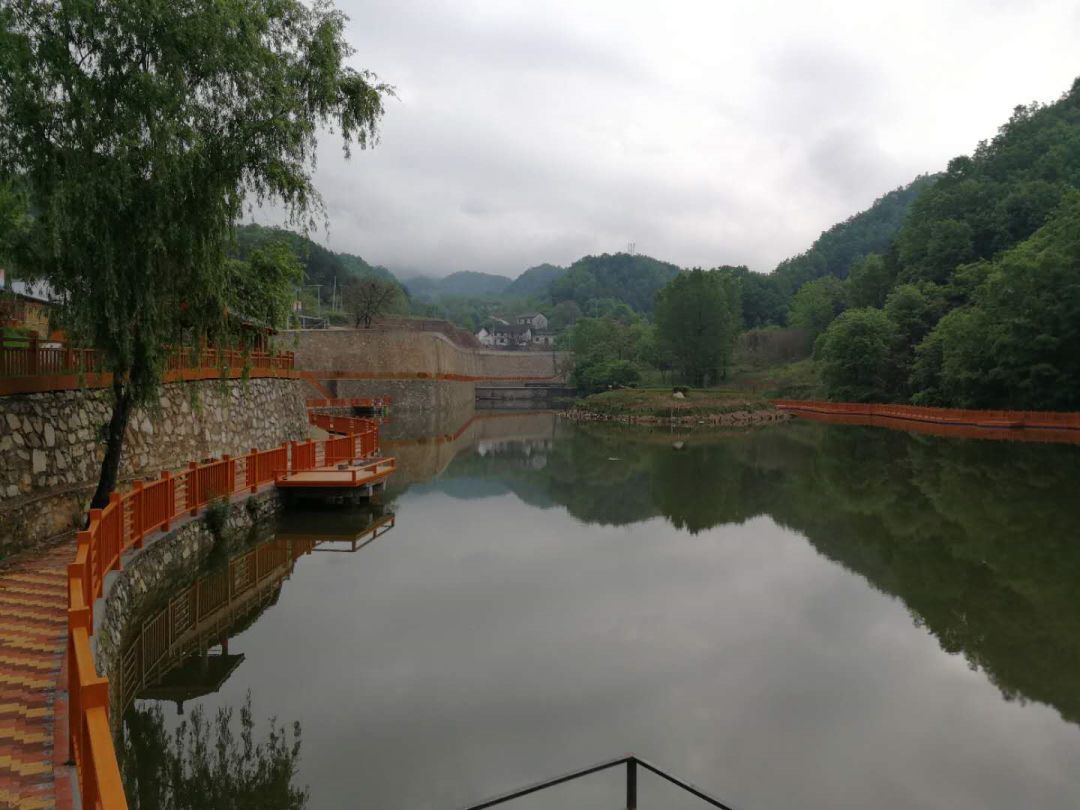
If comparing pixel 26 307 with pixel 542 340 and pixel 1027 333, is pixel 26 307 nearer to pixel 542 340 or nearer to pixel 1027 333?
pixel 1027 333

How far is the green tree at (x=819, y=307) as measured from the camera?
73125 millimetres

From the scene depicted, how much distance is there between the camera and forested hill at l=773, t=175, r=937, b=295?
108250 mm

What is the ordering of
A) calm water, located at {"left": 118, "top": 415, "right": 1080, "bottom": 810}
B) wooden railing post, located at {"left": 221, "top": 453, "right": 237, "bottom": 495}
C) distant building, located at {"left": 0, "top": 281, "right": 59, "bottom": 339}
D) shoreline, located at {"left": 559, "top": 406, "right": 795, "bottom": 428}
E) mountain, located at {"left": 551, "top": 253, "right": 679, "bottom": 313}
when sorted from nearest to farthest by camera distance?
1. calm water, located at {"left": 118, "top": 415, "right": 1080, "bottom": 810}
2. distant building, located at {"left": 0, "top": 281, "right": 59, "bottom": 339}
3. wooden railing post, located at {"left": 221, "top": 453, "right": 237, "bottom": 495}
4. shoreline, located at {"left": 559, "top": 406, "right": 795, "bottom": 428}
5. mountain, located at {"left": 551, "top": 253, "right": 679, "bottom": 313}

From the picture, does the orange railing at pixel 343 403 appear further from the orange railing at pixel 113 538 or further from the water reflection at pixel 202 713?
the water reflection at pixel 202 713

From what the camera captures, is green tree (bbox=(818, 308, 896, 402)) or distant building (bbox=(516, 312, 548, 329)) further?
distant building (bbox=(516, 312, 548, 329))

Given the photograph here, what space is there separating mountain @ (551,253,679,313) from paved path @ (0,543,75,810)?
136696mm

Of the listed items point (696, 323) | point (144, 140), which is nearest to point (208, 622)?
point (144, 140)

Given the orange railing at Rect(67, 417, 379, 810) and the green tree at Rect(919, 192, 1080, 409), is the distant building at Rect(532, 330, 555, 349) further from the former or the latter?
the orange railing at Rect(67, 417, 379, 810)

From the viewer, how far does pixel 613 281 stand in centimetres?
15638

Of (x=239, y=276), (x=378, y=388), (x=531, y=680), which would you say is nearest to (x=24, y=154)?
(x=239, y=276)

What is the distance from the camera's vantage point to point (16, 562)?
346 inches

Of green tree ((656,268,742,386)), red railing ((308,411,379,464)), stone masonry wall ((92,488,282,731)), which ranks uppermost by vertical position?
green tree ((656,268,742,386))

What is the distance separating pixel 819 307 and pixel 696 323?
18045mm

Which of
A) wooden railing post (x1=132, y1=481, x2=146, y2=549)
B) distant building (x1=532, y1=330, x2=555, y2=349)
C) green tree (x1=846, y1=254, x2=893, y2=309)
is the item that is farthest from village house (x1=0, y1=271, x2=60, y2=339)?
distant building (x1=532, y1=330, x2=555, y2=349)
